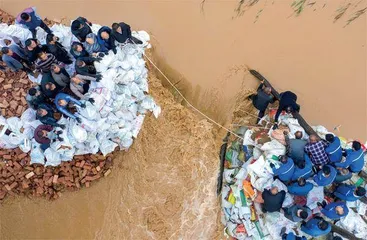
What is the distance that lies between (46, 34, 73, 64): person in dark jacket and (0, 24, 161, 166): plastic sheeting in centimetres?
10

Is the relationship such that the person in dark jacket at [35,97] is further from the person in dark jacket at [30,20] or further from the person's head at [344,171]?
the person's head at [344,171]

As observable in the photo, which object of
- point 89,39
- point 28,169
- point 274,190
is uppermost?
point 274,190

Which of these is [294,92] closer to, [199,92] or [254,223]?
[199,92]

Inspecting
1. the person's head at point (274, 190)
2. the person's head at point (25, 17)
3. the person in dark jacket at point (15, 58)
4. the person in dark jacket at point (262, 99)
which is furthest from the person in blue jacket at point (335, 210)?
the person's head at point (25, 17)

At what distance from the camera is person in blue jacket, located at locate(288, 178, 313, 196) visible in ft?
15.3

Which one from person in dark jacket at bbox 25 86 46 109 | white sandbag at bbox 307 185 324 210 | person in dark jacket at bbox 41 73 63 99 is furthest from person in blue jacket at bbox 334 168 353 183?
person in dark jacket at bbox 25 86 46 109

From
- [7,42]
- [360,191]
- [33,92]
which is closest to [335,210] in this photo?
[360,191]

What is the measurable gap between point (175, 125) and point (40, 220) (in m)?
2.10

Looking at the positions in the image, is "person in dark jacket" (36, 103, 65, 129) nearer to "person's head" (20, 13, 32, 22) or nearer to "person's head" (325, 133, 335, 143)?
"person's head" (20, 13, 32, 22)

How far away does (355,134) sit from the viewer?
5.48 m

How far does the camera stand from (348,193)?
4777 mm

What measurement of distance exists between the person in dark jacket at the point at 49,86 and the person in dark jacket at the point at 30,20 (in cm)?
55

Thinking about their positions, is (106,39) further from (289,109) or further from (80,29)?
(289,109)

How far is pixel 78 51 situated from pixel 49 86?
491 millimetres
